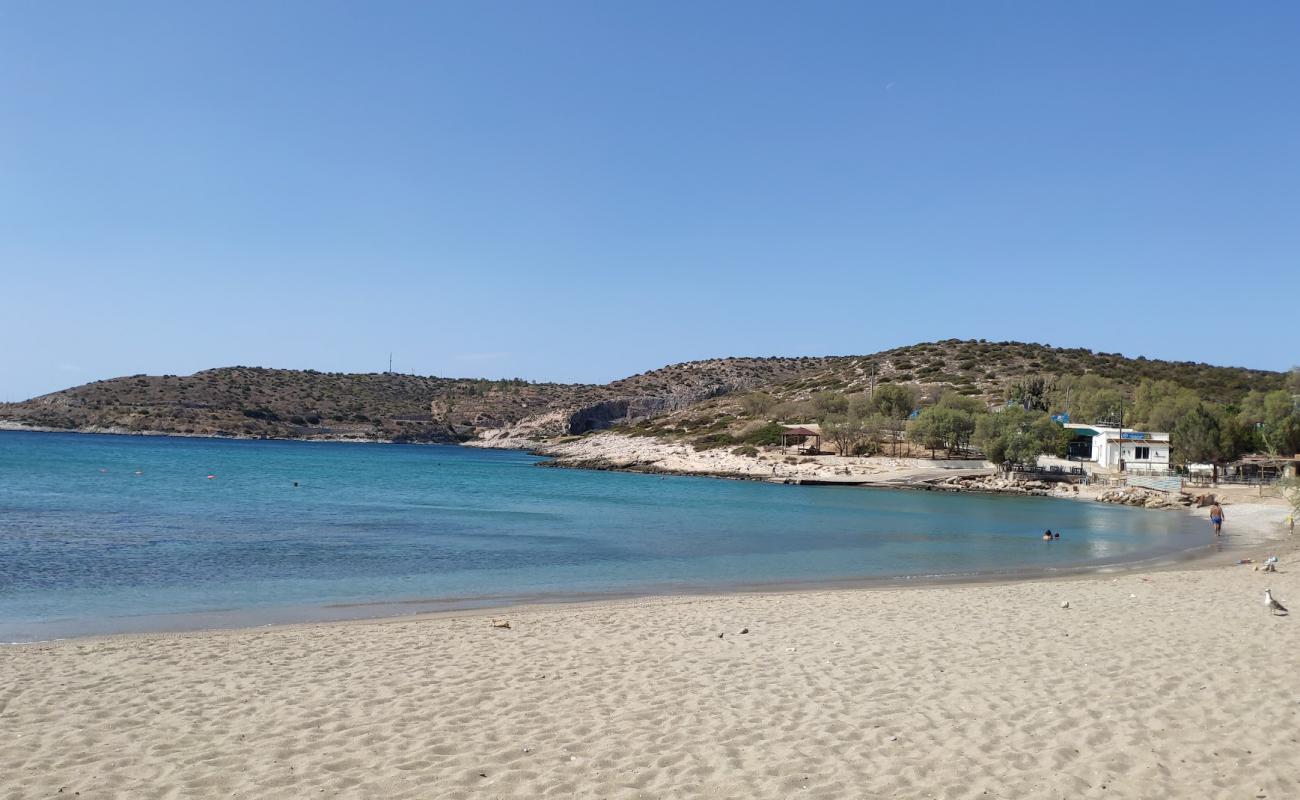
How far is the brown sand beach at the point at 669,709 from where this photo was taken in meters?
6.65

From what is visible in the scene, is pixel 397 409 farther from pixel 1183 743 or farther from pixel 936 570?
pixel 1183 743

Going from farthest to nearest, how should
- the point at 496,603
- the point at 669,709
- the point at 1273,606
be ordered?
1. the point at 496,603
2. the point at 1273,606
3. the point at 669,709

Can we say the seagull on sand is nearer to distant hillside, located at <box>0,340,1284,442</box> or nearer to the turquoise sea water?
the turquoise sea water

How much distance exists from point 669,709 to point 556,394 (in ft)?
582

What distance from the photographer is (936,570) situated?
2273 centimetres

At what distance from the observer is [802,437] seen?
91375 mm

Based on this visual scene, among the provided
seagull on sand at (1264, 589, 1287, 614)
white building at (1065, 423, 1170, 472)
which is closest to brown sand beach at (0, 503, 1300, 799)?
seagull on sand at (1264, 589, 1287, 614)

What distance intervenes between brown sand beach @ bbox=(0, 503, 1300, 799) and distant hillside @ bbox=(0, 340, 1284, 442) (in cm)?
9305

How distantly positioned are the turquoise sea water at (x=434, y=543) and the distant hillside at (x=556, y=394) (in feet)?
201

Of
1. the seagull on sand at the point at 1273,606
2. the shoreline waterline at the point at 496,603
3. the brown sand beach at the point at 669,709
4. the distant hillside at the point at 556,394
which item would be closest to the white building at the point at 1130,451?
the distant hillside at the point at 556,394

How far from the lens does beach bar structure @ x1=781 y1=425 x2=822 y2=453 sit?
8975 cm

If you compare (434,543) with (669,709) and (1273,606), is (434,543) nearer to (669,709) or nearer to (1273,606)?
(669,709)

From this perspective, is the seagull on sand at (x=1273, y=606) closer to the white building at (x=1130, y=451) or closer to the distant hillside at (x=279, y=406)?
the white building at (x=1130, y=451)

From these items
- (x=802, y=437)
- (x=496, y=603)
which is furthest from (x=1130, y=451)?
(x=496, y=603)
